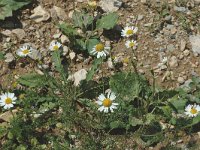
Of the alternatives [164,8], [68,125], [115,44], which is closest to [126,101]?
[68,125]

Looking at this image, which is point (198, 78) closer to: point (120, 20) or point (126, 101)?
point (126, 101)

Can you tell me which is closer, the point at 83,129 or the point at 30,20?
the point at 83,129

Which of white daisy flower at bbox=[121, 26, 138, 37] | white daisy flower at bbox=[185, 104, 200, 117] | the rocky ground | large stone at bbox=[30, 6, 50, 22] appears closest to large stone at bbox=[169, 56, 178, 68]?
the rocky ground

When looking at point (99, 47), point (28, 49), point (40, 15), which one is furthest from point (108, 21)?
point (28, 49)

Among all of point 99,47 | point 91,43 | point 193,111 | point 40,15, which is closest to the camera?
point 193,111

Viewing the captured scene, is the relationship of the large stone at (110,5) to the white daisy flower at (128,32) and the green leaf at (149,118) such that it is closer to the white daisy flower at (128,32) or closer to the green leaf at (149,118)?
the white daisy flower at (128,32)

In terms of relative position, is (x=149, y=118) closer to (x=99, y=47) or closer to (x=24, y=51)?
(x=99, y=47)

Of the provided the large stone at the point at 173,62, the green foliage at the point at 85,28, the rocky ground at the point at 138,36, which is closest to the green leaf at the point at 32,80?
the rocky ground at the point at 138,36
